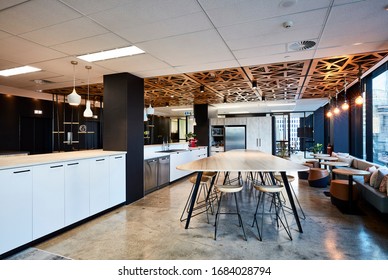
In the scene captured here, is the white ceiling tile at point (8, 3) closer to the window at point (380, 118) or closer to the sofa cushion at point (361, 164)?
the window at point (380, 118)

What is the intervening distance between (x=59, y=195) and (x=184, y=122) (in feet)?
42.8

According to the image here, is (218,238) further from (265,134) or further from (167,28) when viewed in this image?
(265,134)

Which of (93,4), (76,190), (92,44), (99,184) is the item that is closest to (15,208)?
(76,190)

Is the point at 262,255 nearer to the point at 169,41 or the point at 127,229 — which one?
the point at 127,229

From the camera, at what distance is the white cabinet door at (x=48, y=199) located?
2746 millimetres

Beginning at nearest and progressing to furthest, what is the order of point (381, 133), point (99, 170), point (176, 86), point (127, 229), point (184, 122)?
point (127, 229) < point (99, 170) < point (381, 133) < point (176, 86) < point (184, 122)

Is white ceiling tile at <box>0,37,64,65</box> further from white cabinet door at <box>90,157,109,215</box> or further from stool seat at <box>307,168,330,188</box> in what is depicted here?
stool seat at <box>307,168,330,188</box>

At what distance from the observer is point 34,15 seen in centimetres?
229

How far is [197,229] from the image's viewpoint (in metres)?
3.17

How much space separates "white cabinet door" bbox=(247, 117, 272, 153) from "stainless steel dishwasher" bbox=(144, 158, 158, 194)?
660cm

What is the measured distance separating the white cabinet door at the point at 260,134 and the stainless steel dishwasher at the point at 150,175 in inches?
260

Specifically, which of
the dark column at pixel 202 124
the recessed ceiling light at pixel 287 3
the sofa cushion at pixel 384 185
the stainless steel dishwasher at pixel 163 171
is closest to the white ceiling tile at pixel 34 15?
the recessed ceiling light at pixel 287 3

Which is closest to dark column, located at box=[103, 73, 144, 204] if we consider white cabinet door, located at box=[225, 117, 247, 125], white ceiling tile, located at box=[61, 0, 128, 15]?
white ceiling tile, located at box=[61, 0, 128, 15]
